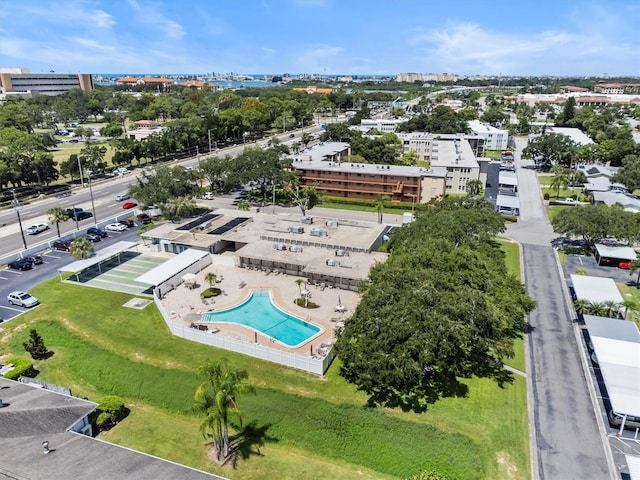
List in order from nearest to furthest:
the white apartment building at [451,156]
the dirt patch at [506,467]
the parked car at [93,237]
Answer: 1. the dirt patch at [506,467]
2. the parked car at [93,237]
3. the white apartment building at [451,156]

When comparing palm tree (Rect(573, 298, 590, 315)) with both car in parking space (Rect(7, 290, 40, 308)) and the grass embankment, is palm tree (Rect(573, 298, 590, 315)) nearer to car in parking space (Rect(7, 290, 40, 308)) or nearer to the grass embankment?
the grass embankment

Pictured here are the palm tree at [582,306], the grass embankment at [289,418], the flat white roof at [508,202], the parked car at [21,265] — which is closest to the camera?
the grass embankment at [289,418]

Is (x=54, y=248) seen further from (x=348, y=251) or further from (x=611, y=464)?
(x=611, y=464)

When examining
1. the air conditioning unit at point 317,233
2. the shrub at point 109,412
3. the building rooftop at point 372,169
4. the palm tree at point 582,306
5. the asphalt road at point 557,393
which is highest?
the building rooftop at point 372,169

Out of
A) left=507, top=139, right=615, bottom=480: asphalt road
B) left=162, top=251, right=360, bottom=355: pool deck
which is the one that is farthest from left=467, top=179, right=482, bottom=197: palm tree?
left=162, top=251, right=360, bottom=355: pool deck

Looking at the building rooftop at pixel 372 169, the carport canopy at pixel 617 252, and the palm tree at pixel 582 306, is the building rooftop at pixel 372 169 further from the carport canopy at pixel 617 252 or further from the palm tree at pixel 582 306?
the palm tree at pixel 582 306

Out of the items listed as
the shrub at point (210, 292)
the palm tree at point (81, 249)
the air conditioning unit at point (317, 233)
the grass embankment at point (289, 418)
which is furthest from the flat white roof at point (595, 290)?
the palm tree at point (81, 249)
